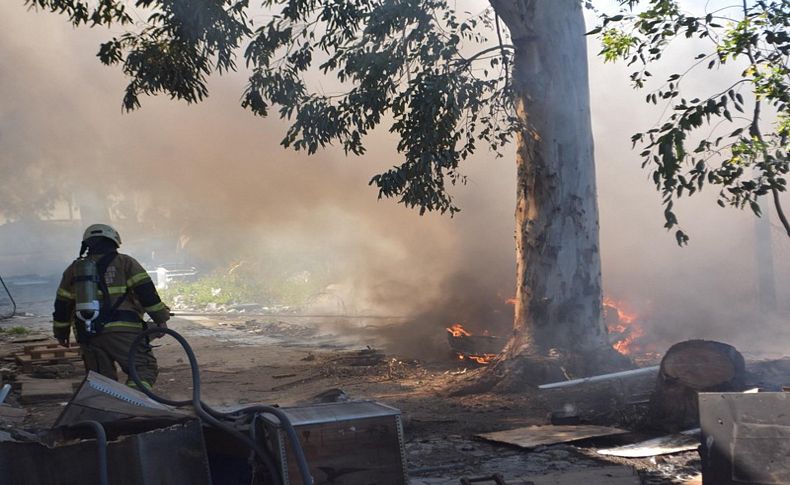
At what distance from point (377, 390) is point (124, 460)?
5772 millimetres

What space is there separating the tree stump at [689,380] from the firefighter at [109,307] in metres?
3.75

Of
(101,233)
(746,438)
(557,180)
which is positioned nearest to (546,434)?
(746,438)

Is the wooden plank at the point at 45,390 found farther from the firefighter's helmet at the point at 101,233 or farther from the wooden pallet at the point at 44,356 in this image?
the firefighter's helmet at the point at 101,233

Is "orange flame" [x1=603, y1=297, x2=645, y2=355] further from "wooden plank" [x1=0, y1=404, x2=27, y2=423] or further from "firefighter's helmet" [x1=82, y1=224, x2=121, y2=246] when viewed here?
"wooden plank" [x1=0, y1=404, x2=27, y2=423]

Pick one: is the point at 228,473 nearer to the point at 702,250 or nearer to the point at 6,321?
the point at 702,250

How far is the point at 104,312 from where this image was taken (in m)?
5.94

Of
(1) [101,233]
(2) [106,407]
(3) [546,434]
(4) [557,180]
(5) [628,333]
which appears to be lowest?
(3) [546,434]

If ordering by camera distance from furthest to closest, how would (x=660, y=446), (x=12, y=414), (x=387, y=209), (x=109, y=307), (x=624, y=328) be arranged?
(x=387, y=209)
(x=624, y=328)
(x=12, y=414)
(x=109, y=307)
(x=660, y=446)

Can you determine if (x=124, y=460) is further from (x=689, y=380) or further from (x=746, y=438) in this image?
(x=689, y=380)

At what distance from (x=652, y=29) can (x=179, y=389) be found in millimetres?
6470

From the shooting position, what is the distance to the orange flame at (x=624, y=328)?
37.5ft

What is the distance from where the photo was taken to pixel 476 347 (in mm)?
10438

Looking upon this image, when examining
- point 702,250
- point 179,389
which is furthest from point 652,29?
point 702,250

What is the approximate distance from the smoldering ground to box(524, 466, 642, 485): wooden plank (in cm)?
658
